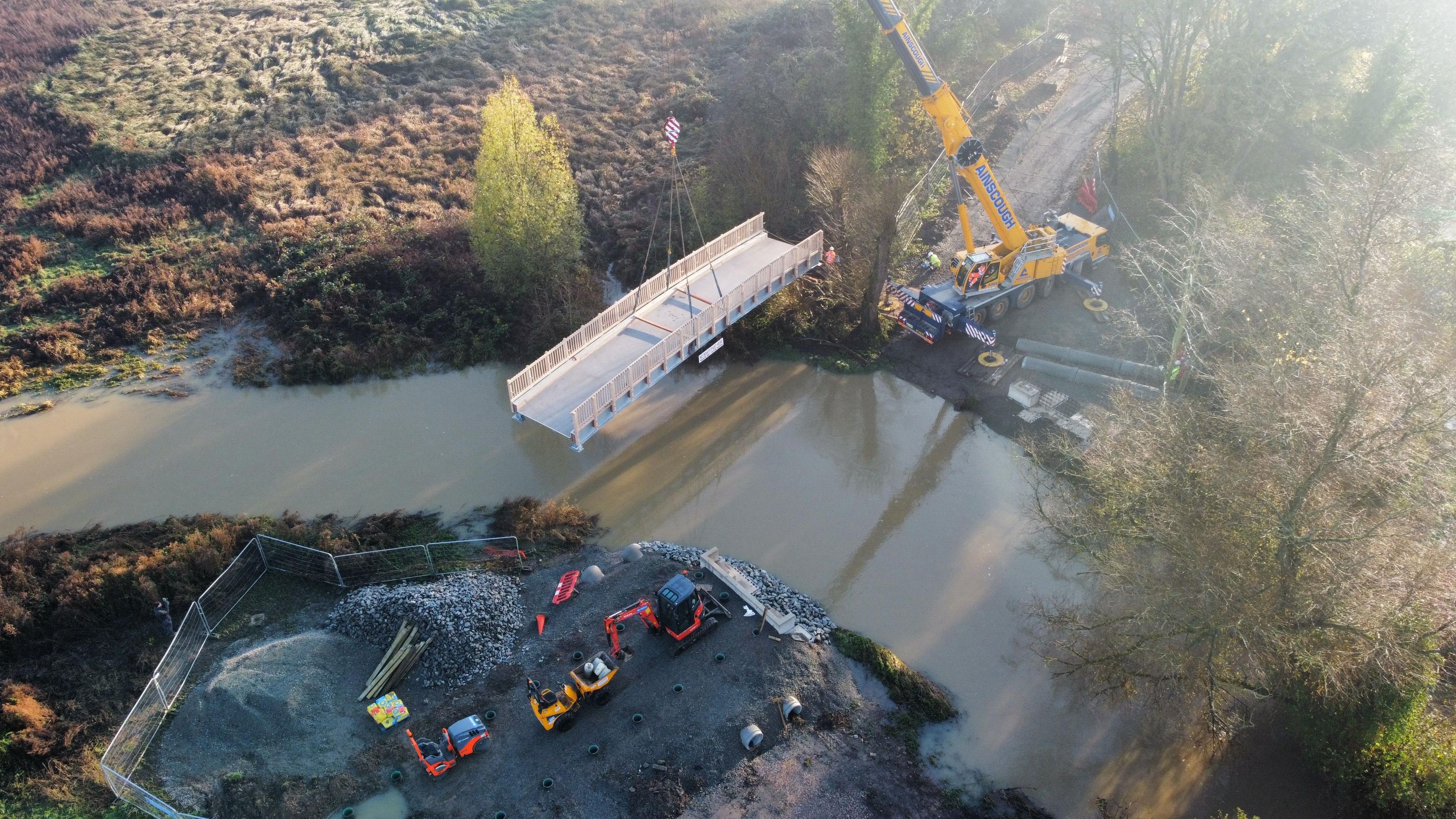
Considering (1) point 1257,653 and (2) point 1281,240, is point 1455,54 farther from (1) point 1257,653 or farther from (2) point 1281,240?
(1) point 1257,653

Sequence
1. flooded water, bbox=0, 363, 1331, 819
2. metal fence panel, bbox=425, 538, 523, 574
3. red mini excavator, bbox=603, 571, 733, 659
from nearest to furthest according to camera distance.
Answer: flooded water, bbox=0, 363, 1331, 819 < red mini excavator, bbox=603, 571, 733, 659 < metal fence panel, bbox=425, 538, 523, 574

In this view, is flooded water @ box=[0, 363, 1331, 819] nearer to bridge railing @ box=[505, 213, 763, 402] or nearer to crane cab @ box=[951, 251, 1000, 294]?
bridge railing @ box=[505, 213, 763, 402]

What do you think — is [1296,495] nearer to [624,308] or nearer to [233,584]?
[624,308]

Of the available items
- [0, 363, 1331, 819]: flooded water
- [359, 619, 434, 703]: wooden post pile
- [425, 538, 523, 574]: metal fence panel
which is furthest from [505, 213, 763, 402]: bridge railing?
[359, 619, 434, 703]: wooden post pile

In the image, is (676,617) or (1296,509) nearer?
(1296,509)

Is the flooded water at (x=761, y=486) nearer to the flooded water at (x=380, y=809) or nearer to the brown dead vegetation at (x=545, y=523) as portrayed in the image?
the brown dead vegetation at (x=545, y=523)

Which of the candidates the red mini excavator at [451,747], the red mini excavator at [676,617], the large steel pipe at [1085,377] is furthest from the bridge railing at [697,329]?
the large steel pipe at [1085,377]

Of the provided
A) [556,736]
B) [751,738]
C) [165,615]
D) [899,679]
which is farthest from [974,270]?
[165,615]
